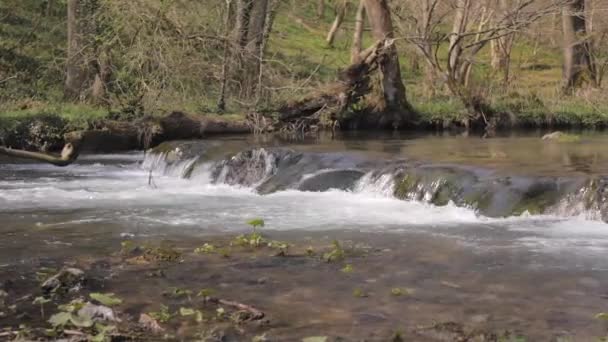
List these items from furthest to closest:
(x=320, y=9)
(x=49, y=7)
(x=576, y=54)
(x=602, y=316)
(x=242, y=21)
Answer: (x=320, y=9) < (x=49, y=7) < (x=576, y=54) < (x=242, y=21) < (x=602, y=316)

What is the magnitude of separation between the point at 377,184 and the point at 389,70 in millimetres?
9214

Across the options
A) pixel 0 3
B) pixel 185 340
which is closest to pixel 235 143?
A: pixel 185 340

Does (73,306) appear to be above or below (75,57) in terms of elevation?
below

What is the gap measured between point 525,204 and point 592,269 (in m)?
3.06

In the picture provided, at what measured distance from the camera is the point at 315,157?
47.6ft

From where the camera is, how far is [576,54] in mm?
28797

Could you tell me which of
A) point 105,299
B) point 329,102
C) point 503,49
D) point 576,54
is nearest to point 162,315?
point 105,299

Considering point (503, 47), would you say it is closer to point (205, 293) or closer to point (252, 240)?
point (252, 240)

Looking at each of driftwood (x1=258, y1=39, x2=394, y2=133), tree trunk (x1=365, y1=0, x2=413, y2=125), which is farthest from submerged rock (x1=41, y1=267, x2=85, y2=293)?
tree trunk (x1=365, y1=0, x2=413, y2=125)

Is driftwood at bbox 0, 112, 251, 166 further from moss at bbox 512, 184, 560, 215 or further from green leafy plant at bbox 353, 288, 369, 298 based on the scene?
green leafy plant at bbox 353, 288, 369, 298

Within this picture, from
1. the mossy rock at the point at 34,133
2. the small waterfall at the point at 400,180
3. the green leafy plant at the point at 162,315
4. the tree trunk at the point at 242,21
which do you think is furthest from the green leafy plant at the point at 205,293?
the tree trunk at the point at 242,21

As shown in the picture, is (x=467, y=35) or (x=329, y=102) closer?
(x=329, y=102)

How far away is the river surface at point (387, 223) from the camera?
22.0ft

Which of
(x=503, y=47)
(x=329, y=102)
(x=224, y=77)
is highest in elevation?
(x=503, y=47)
